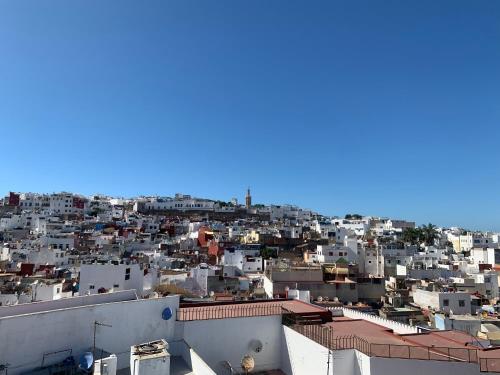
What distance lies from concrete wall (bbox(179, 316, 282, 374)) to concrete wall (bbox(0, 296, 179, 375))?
846mm

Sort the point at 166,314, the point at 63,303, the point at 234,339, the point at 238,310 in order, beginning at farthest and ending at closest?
the point at 238,310
the point at 234,339
the point at 166,314
the point at 63,303

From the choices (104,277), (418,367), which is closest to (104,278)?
(104,277)

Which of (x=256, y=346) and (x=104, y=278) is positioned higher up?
(x=104, y=278)

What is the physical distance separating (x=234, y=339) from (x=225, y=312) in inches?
37.9

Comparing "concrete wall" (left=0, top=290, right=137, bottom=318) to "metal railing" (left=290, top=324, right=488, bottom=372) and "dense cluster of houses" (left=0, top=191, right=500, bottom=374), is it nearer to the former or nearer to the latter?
"dense cluster of houses" (left=0, top=191, right=500, bottom=374)

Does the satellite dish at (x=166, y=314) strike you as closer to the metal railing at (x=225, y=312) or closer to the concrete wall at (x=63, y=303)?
the metal railing at (x=225, y=312)

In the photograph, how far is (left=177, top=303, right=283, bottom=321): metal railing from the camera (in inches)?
494

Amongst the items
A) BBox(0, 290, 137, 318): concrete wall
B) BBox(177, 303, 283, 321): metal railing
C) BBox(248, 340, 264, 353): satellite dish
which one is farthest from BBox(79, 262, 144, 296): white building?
BBox(248, 340, 264, 353): satellite dish

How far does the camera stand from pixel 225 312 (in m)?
13.2

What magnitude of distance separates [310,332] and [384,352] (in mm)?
2223

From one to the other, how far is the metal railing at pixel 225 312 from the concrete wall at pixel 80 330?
70 cm

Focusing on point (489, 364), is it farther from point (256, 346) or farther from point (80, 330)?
point (80, 330)

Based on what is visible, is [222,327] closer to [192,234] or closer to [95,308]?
[95,308]

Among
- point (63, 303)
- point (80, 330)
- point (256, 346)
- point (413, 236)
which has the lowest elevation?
point (256, 346)
